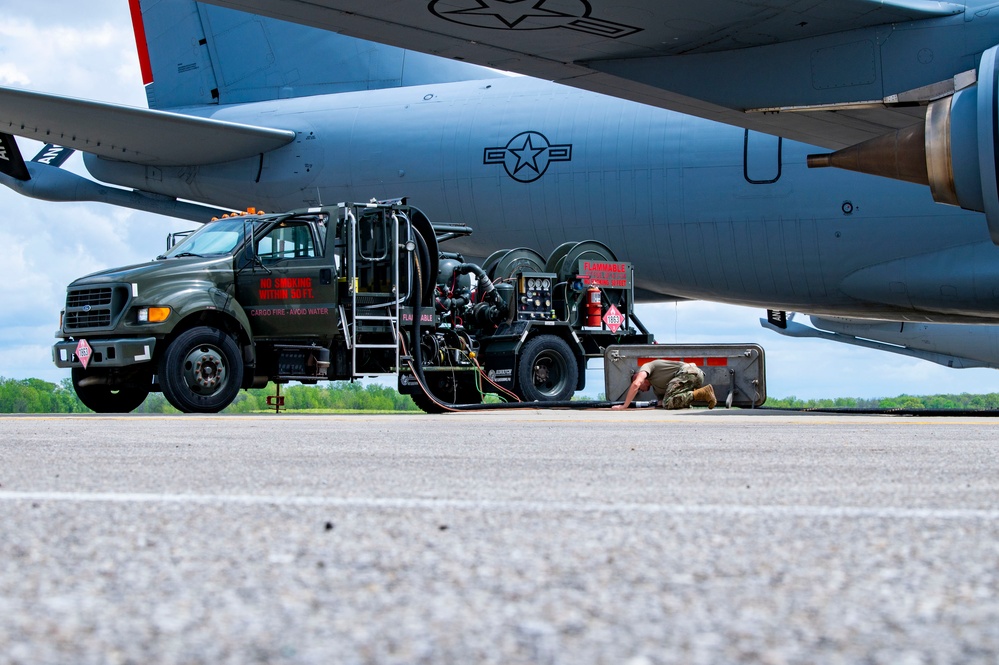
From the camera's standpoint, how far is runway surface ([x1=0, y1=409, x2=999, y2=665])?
1.43m

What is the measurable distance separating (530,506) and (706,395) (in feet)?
33.4

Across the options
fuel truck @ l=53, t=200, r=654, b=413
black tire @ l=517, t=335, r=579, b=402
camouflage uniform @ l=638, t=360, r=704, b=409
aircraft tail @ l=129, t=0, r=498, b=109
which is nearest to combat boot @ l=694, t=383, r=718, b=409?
camouflage uniform @ l=638, t=360, r=704, b=409

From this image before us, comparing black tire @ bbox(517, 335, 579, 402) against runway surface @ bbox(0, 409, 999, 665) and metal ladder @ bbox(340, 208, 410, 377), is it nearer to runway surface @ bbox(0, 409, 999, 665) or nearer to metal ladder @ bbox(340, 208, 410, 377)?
metal ladder @ bbox(340, 208, 410, 377)

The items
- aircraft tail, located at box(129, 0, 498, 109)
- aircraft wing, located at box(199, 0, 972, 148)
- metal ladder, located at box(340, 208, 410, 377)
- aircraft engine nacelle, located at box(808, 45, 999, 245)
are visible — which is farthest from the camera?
aircraft tail, located at box(129, 0, 498, 109)

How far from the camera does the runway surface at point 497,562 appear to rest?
143 cm

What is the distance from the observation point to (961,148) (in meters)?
8.03

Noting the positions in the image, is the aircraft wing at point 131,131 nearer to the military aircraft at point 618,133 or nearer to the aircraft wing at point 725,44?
the military aircraft at point 618,133

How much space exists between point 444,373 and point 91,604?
39.1ft

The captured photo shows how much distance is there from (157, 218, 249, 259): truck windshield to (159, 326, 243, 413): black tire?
3.53 ft

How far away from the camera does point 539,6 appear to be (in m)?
9.27

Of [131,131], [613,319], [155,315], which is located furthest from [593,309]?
[131,131]

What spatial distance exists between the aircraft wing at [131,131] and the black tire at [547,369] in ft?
26.8

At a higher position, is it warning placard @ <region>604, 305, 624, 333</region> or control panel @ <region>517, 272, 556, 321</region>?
control panel @ <region>517, 272, 556, 321</region>

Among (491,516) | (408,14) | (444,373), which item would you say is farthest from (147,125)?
(491,516)
